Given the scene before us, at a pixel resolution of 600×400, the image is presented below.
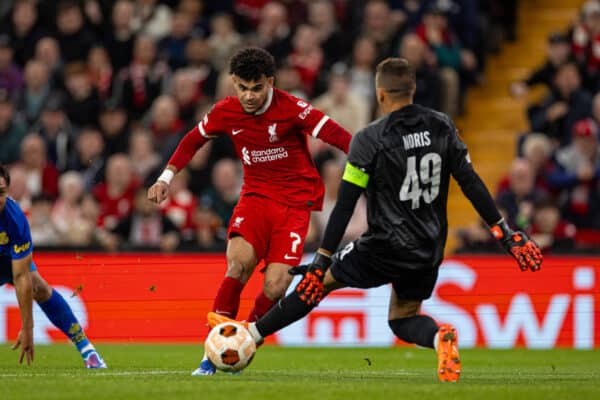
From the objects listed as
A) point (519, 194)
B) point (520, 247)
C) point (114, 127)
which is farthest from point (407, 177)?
point (114, 127)

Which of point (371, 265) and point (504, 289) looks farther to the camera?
point (504, 289)

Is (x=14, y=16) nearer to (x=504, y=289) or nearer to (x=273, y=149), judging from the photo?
(x=504, y=289)

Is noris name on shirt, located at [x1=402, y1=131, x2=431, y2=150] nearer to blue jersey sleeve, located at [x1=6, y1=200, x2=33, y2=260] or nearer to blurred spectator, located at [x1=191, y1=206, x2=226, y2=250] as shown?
blue jersey sleeve, located at [x1=6, y1=200, x2=33, y2=260]

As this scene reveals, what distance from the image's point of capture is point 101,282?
14.6 m

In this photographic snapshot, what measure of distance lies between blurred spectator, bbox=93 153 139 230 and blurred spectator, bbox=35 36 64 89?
2.68 metres

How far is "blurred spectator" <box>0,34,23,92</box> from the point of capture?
19109 millimetres

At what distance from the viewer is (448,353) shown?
28.0 feet

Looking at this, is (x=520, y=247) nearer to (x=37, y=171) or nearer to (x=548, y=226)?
(x=548, y=226)

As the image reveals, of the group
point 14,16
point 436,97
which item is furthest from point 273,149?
point 14,16

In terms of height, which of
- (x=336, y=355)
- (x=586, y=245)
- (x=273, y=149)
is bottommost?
(x=336, y=355)

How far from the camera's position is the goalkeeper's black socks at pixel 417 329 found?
28.9 feet

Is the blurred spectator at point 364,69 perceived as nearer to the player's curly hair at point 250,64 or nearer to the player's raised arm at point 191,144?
the player's raised arm at point 191,144

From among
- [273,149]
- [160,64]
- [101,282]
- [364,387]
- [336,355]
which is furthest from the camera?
[160,64]

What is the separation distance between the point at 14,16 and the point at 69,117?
2376 millimetres
